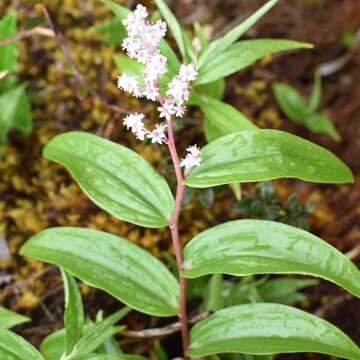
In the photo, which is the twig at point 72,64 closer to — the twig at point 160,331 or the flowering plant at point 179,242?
the flowering plant at point 179,242

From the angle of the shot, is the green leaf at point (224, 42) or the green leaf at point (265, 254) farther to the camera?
the green leaf at point (224, 42)

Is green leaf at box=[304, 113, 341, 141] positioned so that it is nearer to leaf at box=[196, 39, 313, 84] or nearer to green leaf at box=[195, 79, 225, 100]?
green leaf at box=[195, 79, 225, 100]

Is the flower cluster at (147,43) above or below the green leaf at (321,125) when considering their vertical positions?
above

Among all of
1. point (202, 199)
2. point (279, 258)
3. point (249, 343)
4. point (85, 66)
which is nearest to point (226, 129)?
point (202, 199)

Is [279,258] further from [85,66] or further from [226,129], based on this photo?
[85,66]

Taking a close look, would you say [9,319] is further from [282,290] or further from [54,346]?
[282,290]

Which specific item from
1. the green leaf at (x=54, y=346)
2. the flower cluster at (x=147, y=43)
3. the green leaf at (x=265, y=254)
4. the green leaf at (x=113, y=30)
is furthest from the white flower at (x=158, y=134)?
the green leaf at (x=113, y=30)

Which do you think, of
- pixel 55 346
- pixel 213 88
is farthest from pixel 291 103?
pixel 55 346
